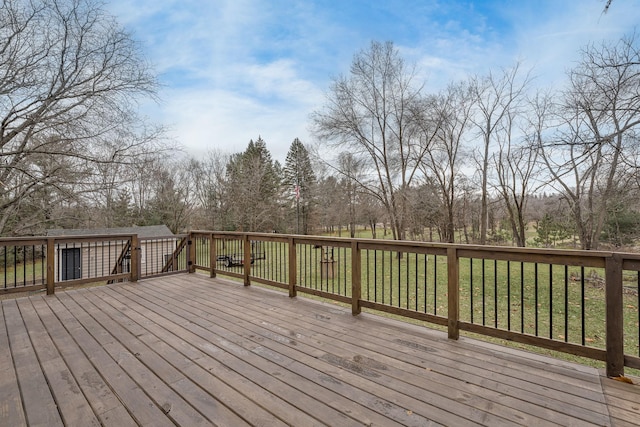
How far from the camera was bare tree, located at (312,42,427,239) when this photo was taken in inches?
485

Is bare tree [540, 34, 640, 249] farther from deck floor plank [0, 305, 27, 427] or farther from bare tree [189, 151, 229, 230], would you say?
bare tree [189, 151, 229, 230]

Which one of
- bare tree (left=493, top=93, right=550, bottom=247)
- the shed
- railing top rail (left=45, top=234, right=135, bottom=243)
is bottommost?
the shed

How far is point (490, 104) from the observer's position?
41.7 feet

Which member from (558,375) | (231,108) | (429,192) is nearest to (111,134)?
(231,108)

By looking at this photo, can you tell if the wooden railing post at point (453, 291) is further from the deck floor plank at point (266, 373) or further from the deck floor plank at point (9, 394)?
the deck floor plank at point (9, 394)

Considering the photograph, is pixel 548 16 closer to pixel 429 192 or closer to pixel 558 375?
pixel 558 375

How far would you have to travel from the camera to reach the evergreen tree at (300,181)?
931 inches

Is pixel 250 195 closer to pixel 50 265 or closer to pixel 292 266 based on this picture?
pixel 50 265

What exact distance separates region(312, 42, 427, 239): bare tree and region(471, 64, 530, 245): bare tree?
104 inches

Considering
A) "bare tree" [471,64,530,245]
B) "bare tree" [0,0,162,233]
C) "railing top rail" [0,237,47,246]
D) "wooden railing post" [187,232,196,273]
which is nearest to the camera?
"railing top rail" [0,237,47,246]

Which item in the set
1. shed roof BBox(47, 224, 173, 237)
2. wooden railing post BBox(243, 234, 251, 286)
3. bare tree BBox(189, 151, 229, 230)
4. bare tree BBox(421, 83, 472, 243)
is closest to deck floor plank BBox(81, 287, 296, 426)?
wooden railing post BBox(243, 234, 251, 286)

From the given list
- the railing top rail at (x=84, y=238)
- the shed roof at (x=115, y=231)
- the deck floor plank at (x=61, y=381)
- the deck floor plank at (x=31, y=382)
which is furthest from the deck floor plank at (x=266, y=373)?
the shed roof at (x=115, y=231)

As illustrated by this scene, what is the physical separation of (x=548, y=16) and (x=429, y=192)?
354 inches

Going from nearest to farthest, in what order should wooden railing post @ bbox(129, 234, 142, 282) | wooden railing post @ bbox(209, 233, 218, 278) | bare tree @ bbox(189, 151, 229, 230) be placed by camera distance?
wooden railing post @ bbox(129, 234, 142, 282) < wooden railing post @ bbox(209, 233, 218, 278) < bare tree @ bbox(189, 151, 229, 230)
